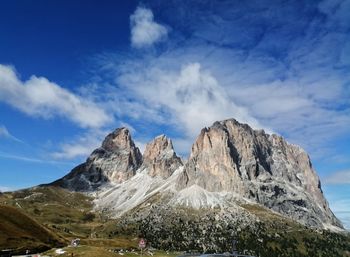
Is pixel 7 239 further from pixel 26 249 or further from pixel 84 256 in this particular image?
pixel 84 256

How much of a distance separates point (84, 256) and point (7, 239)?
1860 inches

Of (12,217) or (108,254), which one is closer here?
(108,254)

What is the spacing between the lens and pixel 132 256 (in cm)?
16512

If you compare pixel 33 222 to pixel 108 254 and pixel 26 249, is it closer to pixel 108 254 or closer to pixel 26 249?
pixel 26 249

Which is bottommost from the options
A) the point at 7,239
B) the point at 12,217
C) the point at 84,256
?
the point at 84,256

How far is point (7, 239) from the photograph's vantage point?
520 ft

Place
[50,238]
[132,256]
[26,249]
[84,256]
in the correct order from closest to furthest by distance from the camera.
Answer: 1. [84,256]
2. [26,249]
3. [132,256]
4. [50,238]

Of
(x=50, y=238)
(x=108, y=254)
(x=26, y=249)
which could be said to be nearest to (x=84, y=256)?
(x=108, y=254)

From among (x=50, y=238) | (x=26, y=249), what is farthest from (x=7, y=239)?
(x=50, y=238)

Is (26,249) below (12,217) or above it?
below

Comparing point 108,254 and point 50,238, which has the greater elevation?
point 50,238

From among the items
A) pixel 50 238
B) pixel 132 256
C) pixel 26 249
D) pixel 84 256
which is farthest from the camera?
pixel 50 238

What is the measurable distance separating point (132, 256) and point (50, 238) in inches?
1691

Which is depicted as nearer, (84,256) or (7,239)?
(84,256)
